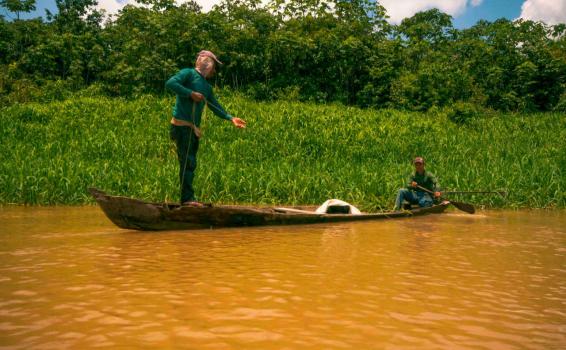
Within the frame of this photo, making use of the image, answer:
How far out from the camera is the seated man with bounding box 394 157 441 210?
7.56 m

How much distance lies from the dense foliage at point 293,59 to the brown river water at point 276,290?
60.5ft

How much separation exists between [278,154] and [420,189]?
17.2ft

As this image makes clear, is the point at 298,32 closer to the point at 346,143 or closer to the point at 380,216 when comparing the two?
the point at 346,143

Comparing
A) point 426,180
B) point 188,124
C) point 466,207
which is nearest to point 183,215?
point 188,124

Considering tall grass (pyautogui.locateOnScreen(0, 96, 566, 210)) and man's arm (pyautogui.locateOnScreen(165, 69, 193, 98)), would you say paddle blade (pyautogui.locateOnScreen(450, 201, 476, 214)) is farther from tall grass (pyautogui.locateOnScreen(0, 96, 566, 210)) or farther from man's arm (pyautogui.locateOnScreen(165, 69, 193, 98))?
man's arm (pyautogui.locateOnScreen(165, 69, 193, 98))

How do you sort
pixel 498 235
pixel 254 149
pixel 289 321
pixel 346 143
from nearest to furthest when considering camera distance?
pixel 289 321, pixel 498 235, pixel 254 149, pixel 346 143

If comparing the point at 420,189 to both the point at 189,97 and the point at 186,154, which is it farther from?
the point at 189,97

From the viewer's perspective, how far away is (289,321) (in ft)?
7.18

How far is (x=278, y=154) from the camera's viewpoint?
12320mm

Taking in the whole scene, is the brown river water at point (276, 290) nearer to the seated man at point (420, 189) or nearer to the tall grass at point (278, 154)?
the seated man at point (420, 189)

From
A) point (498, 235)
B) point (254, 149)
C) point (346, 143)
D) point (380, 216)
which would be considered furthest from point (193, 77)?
point (346, 143)

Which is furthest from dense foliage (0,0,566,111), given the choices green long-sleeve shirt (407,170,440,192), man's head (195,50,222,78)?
man's head (195,50,222,78)

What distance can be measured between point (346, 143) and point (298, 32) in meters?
12.8

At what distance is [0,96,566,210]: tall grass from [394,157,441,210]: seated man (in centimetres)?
51
